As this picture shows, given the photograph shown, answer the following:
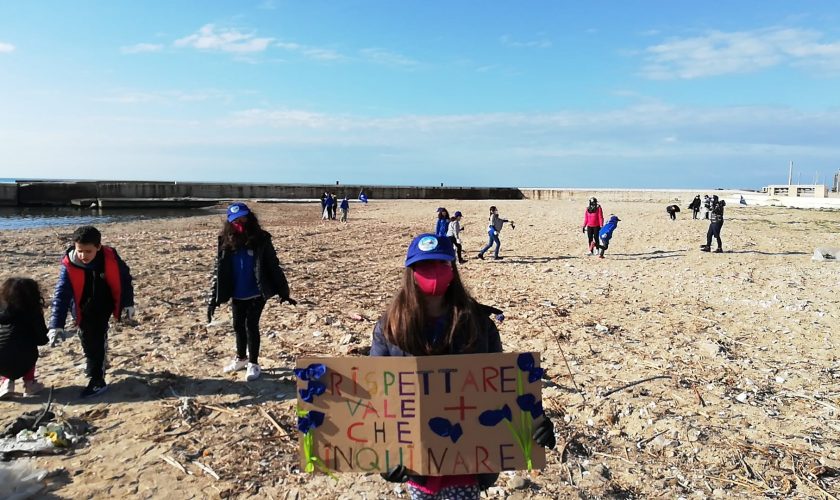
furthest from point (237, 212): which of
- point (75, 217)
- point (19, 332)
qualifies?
point (75, 217)

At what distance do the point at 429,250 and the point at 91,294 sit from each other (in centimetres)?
420

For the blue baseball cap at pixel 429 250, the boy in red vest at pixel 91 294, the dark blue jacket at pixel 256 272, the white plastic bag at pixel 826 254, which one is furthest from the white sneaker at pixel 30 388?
the white plastic bag at pixel 826 254

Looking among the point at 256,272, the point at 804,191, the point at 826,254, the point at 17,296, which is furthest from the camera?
the point at 804,191

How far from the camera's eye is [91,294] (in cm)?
527

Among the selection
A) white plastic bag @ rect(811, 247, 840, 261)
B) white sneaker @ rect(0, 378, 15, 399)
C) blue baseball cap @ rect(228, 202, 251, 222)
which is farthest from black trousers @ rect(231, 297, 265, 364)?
white plastic bag @ rect(811, 247, 840, 261)

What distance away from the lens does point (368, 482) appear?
4230 millimetres

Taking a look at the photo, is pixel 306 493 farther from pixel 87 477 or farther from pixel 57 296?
pixel 57 296

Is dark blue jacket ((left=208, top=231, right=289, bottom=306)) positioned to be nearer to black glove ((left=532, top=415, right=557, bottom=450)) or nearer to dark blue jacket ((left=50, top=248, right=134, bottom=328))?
dark blue jacket ((left=50, top=248, right=134, bottom=328))

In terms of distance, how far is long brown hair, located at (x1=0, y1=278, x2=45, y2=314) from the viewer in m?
5.41

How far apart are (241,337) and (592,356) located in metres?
4.40

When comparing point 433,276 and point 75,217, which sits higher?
point 433,276

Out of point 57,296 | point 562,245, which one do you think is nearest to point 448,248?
point 57,296

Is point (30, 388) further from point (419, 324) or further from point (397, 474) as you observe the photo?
point (419, 324)

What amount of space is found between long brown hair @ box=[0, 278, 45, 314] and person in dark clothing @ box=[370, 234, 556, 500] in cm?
469
